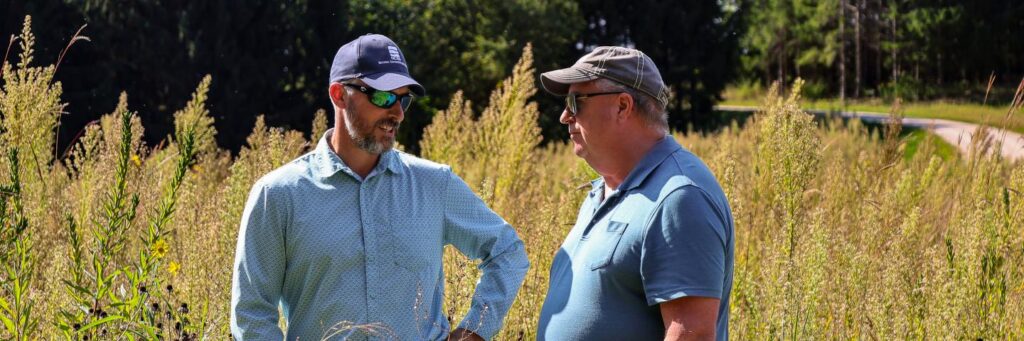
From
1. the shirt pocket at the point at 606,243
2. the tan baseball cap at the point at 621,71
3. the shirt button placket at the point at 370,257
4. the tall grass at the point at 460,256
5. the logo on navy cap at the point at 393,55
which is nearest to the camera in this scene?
the shirt pocket at the point at 606,243

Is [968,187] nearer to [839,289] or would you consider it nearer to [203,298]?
[839,289]

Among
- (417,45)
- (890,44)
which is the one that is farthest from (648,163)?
(890,44)

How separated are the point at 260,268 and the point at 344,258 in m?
0.22

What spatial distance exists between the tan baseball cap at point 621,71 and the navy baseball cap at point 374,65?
452mm

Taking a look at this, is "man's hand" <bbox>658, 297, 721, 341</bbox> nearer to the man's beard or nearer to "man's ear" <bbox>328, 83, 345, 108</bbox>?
the man's beard

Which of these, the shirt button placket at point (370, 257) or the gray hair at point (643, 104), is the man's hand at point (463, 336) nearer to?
the shirt button placket at point (370, 257)

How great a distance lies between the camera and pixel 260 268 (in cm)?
290

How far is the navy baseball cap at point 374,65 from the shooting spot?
3.04 m

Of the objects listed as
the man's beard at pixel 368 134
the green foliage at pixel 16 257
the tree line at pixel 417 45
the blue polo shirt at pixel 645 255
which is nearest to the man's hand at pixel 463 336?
the blue polo shirt at pixel 645 255

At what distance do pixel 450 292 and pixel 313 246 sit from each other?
3.96 ft

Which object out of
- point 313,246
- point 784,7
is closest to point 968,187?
point 313,246

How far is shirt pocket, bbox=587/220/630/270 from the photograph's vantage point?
262cm

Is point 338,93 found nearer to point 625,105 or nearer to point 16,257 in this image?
point 625,105

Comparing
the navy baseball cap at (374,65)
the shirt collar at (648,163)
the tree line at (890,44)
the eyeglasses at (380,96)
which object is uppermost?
the navy baseball cap at (374,65)
